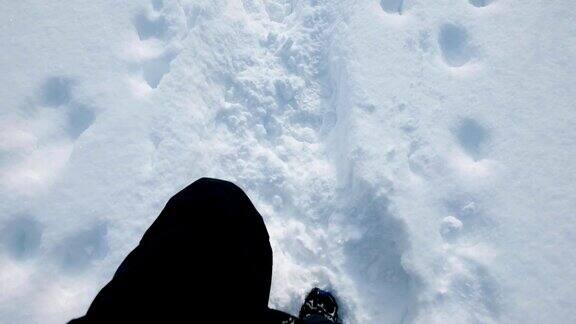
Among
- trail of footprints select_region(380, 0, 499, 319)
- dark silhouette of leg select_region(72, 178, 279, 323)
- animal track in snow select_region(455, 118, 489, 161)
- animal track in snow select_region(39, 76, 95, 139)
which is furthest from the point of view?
animal track in snow select_region(39, 76, 95, 139)

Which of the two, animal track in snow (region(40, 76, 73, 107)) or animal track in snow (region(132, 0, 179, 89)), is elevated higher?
animal track in snow (region(132, 0, 179, 89))

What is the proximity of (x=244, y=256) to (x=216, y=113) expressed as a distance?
1.19 m

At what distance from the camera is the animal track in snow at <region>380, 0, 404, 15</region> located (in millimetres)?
2510

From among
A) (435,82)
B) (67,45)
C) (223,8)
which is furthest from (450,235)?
(67,45)

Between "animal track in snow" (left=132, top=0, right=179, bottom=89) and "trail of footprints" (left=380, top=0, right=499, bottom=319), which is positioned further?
"animal track in snow" (left=132, top=0, right=179, bottom=89)

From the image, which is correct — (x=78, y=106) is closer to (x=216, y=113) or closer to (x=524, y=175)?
(x=216, y=113)

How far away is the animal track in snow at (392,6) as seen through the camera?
2.51m

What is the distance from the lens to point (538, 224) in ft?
6.17

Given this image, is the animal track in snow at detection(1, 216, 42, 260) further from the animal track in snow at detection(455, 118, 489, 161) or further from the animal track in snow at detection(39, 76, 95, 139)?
the animal track in snow at detection(455, 118, 489, 161)

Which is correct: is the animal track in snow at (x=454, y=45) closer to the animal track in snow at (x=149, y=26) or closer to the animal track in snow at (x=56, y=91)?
the animal track in snow at (x=149, y=26)

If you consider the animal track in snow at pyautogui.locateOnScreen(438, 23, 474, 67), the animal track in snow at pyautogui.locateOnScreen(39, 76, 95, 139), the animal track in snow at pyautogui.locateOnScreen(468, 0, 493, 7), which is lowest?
the animal track in snow at pyautogui.locateOnScreen(39, 76, 95, 139)

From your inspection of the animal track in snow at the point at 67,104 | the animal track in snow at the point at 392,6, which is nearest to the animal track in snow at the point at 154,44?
the animal track in snow at the point at 67,104

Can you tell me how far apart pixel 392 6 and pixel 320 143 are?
3.58 feet

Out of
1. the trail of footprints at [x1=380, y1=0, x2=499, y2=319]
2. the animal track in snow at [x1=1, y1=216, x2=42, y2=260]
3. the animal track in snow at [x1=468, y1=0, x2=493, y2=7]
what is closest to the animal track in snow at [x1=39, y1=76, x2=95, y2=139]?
the animal track in snow at [x1=1, y1=216, x2=42, y2=260]
